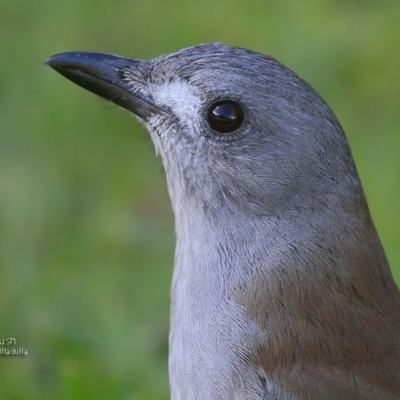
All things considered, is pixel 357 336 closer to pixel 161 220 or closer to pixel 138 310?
pixel 138 310

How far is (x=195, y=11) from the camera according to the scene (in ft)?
27.5

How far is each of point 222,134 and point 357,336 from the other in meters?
0.97

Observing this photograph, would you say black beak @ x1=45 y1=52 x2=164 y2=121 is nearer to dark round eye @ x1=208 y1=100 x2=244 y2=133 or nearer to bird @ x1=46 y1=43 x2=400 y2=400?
bird @ x1=46 y1=43 x2=400 y2=400

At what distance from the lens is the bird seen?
3.94 meters

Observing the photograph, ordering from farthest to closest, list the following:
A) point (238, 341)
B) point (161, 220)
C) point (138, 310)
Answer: point (161, 220) < point (138, 310) < point (238, 341)

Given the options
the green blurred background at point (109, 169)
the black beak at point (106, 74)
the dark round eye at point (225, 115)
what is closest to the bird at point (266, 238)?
the dark round eye at point (225, 115)

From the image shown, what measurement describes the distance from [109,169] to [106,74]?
259cm

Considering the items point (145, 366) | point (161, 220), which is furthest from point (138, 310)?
point (161, 220)

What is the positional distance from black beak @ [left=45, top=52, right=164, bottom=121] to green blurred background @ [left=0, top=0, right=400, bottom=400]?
0.22 m

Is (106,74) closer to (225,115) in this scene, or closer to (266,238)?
(225,115)

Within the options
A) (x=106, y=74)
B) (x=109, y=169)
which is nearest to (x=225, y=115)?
(x=106, y=74)

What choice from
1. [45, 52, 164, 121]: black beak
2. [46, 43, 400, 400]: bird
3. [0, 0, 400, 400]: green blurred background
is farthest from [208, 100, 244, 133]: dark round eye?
[0, 0, 400, 400]: green blurred background

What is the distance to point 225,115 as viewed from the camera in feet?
13.4

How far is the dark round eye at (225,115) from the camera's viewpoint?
13.4 ft
